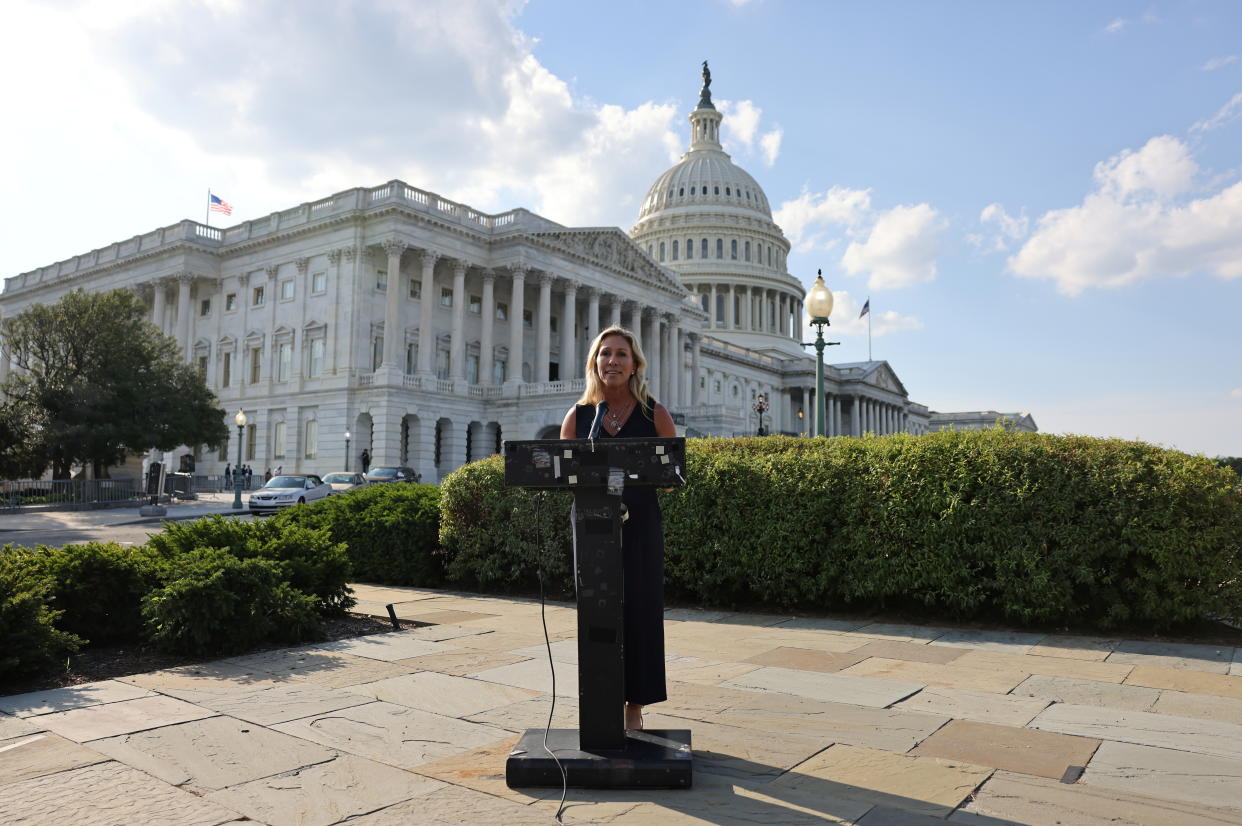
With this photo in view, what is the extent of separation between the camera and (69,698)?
247 inches

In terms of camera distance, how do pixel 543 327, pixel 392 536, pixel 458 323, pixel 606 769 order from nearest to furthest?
1. pixel 606 769
2. pixel 392 536
3. pixel 458 323
4. pixel 543 327

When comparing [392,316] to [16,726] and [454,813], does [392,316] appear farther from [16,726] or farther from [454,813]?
[454,813]

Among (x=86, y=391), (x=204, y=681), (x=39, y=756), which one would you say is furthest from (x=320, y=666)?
(x=86, y=391)

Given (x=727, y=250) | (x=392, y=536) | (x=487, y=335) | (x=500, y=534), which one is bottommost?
(x=392, y=536)

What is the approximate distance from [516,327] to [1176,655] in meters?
50.8

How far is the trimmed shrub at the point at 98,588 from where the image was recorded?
799cm

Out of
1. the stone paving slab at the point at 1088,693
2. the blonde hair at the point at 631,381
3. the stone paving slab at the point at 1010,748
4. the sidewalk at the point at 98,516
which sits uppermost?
the blonde hair at the point at 631,381

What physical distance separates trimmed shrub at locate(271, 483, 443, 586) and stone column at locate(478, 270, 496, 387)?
43.3 m

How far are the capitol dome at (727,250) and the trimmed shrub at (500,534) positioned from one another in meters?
97.0

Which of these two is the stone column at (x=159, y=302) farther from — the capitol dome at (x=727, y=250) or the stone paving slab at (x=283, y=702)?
the stone paving slab at (x=283, y=702)

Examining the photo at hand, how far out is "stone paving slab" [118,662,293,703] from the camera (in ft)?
21.6

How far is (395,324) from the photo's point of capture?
53031 millimetres

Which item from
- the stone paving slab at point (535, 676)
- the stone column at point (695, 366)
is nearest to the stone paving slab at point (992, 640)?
the stone paving slab at point (535, 676)

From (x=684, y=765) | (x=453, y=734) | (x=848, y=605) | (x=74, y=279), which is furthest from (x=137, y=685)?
(x=74, y=279)
